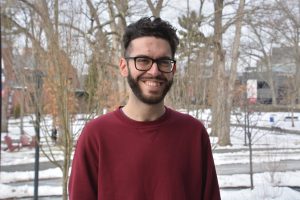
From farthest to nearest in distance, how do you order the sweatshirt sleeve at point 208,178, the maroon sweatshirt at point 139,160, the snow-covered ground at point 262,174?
the snow-covered ground at point 262,174 → the sweatshirt sleeve at point 208,178 → the maroon sweatshirt at point 139,160

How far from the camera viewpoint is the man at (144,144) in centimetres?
176

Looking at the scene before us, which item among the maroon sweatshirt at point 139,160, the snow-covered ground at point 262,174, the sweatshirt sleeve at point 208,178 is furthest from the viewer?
the snow-covered ground at point 262,174

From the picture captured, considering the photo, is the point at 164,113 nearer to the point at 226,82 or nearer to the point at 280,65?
the point at 226,82

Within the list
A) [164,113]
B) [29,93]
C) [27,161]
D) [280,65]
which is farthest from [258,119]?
[27,161]

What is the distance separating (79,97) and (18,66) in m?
0.81

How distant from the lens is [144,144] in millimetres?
1760

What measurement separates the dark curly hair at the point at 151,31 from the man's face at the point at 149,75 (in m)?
0.02

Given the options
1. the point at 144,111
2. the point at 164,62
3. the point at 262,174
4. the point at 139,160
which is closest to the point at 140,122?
the point at 144,111

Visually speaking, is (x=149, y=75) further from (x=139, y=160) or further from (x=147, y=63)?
(x=139, y=160)

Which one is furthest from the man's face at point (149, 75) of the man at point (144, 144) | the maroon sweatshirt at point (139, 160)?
the maroon sweatshirt at point (139, 160)

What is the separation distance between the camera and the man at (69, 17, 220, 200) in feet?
5.77

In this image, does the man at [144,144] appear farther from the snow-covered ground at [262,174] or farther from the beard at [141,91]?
the snow-covered ground at [262,174]

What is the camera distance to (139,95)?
1799 mm

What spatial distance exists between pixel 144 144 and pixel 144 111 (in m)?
0.14
